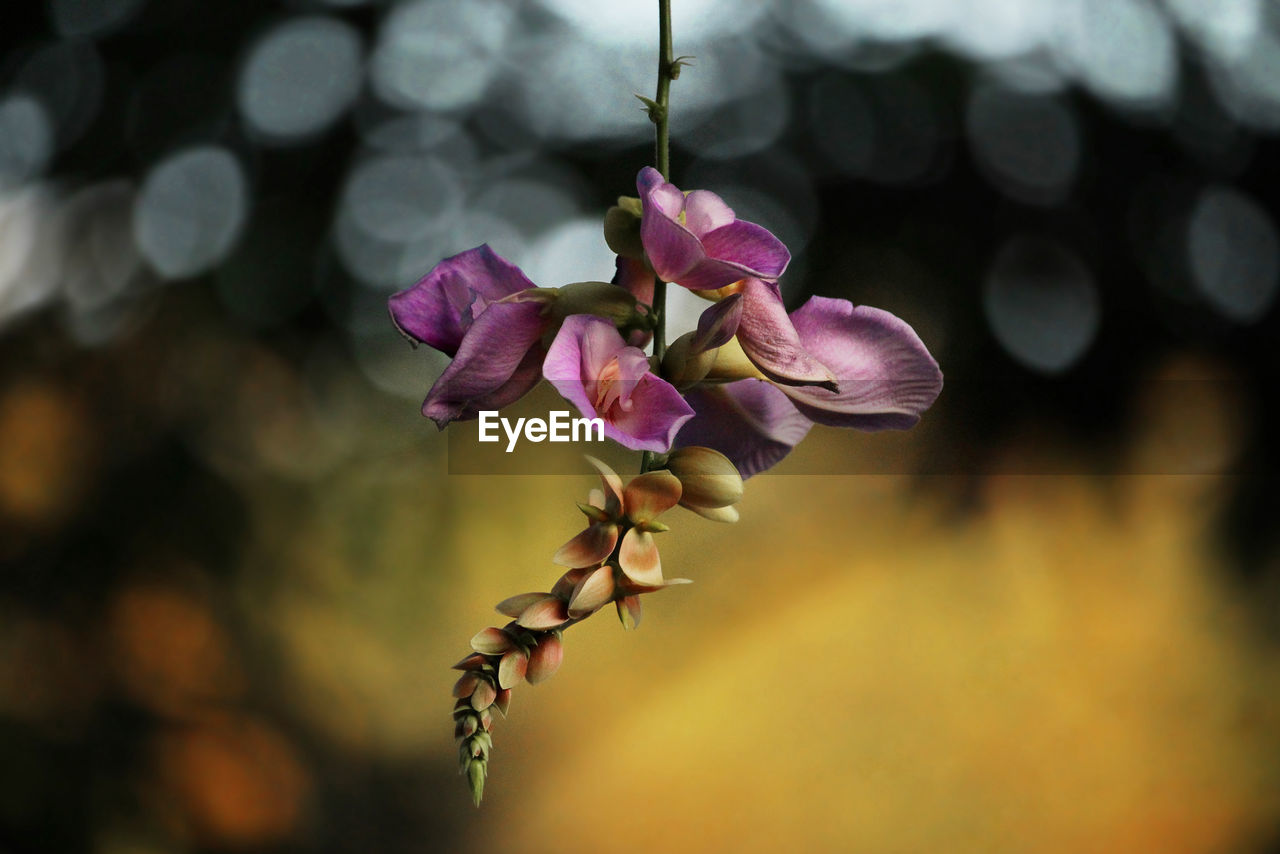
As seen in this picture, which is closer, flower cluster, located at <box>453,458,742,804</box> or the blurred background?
flower cluster, located at <box>453,458,742,804</box>

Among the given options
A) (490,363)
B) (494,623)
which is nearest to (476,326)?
(490,363)

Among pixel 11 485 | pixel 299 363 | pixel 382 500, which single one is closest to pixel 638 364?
pixel 382 500

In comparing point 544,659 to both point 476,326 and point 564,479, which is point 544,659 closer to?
point 476,326

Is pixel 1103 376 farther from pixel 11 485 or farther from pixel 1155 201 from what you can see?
pixel 11 485

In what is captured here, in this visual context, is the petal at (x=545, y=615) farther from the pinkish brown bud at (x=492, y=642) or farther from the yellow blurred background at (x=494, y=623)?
the yellow blurred background at (x=494, y=623)

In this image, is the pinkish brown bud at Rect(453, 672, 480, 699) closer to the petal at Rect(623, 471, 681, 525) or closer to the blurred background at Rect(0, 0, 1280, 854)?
the petal at Rect(623, 471, 681, 525)

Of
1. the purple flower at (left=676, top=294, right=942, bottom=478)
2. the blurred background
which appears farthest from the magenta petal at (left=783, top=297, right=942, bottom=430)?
the blurred background
